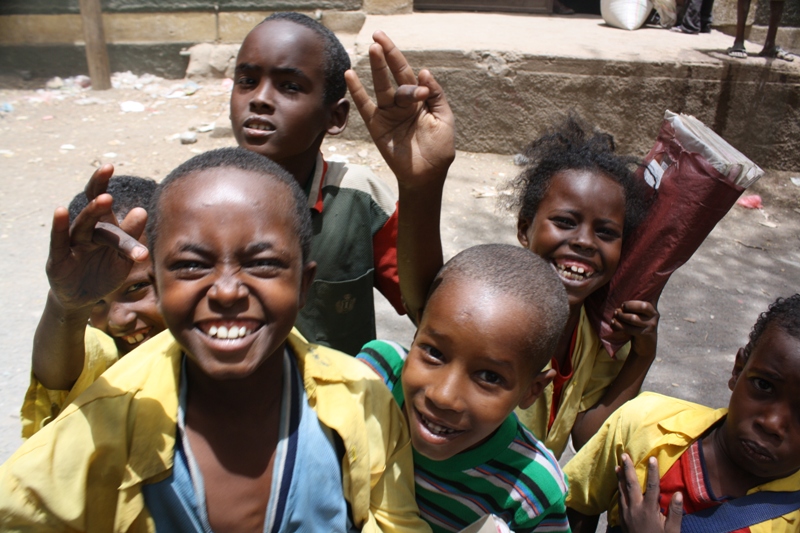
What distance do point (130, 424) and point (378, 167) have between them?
378 centimetres

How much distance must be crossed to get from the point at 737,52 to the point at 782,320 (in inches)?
168

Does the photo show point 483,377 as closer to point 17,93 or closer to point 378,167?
point 378,167

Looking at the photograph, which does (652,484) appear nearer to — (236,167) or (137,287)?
(236,167)

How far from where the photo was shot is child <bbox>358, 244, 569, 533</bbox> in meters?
1.30

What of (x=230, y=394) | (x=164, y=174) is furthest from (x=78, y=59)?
(x=230, y=394)

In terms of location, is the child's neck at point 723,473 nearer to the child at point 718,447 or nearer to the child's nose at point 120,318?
the child at point 718,447

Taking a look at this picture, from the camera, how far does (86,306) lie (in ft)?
3.93

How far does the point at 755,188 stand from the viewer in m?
4.83

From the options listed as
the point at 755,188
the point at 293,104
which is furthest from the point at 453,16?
the point at 293,104

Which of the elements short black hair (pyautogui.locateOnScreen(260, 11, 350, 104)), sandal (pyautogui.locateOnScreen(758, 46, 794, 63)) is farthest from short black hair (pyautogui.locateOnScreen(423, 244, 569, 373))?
sandal (pyautogui.locateOnScreen(758, 46, 794, 63))

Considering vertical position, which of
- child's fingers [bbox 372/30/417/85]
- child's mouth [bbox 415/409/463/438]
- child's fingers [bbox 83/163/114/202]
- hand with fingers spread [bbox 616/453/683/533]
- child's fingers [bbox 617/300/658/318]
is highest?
child's fingers [bbox 372/30/417/85]

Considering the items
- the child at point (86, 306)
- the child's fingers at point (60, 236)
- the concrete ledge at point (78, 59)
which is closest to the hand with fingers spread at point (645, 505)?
the child at point (86, 306)

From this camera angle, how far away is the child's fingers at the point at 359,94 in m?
1.33

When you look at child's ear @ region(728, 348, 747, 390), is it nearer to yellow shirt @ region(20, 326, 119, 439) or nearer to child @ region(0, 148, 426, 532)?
child @ region(0, 148, 426, 532)
